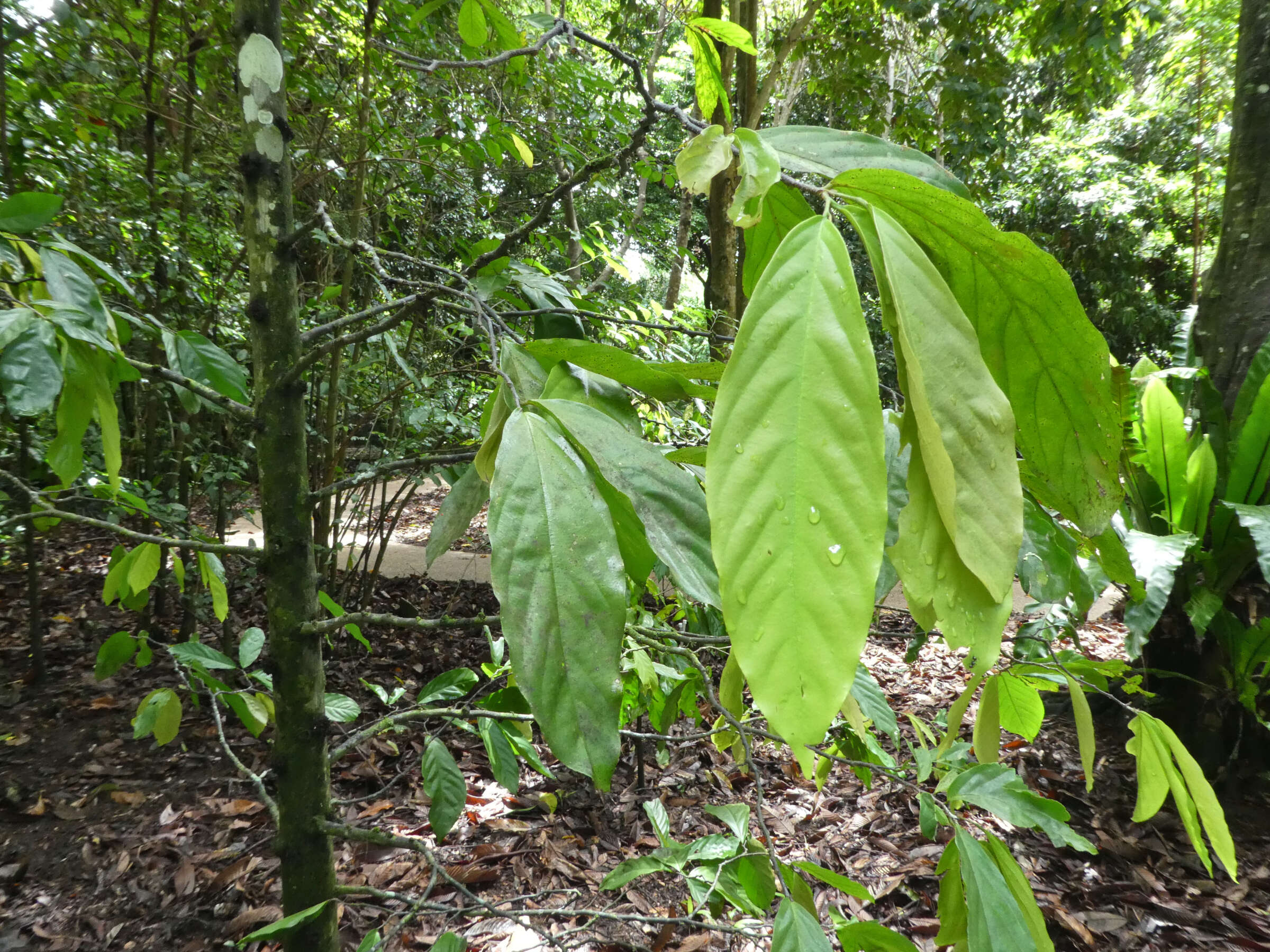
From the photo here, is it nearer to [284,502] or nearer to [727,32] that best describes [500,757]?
[284,502]

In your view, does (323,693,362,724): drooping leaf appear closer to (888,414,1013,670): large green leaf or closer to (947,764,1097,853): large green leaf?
(947,764,1097,853): large green leaf

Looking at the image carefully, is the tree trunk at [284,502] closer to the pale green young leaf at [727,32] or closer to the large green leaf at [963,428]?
the pale green young leaf at [727,32]

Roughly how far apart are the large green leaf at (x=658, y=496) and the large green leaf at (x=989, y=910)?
326 mm

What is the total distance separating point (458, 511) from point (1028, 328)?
1.15ft

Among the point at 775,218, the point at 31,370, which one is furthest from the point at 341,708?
the point at 775,218

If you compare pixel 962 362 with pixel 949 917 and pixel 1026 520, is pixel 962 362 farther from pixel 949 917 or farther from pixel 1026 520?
pixel 949 917

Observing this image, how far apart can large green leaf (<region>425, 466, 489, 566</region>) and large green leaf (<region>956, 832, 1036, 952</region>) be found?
418mm

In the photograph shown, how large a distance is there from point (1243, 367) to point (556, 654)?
2.53 metres

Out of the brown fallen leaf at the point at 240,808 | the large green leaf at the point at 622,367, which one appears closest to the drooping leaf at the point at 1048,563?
the large green leaf at the point at 622,367

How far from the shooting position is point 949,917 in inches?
24.0

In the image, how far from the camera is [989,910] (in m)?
0.45

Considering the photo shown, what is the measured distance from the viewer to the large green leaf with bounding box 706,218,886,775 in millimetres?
192

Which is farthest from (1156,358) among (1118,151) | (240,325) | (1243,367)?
(240,325)

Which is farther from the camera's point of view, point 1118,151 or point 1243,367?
point 1118,151
